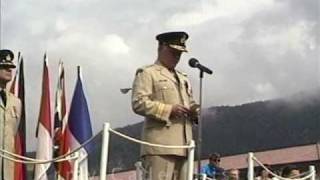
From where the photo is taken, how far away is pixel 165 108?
474 cm

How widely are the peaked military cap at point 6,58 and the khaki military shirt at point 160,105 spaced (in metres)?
1.06

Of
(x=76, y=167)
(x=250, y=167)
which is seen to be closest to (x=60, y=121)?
(x=76, y=167)

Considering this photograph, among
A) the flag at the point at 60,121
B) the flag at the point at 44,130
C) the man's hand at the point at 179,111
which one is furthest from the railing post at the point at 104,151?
the flag at the point at 60,121

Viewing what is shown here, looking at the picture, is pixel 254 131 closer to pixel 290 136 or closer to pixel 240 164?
pixel 290 136

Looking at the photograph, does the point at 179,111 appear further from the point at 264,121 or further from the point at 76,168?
the point at 264,121

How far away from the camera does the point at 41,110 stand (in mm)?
7879

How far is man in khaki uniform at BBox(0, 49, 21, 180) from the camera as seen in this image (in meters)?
5.41

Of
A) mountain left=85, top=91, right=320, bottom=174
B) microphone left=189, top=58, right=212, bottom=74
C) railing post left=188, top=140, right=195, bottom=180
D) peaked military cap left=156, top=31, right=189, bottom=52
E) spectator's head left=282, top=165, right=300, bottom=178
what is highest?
mountain left=85, top=91, right=320, bottom=174

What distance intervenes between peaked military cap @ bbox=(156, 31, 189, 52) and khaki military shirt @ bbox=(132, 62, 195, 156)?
0.15 meters

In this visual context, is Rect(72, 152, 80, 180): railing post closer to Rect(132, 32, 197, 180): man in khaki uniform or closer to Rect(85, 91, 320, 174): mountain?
Rect(132, 32, 197, 180): man in khaki uniform

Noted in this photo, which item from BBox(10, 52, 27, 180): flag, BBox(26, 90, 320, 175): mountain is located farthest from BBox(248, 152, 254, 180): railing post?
BBox(26, 90, 320, 175): mountain

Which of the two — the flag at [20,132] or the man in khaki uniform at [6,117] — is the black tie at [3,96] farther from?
the flag at [20,132]

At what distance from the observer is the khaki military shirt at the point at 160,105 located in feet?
15.6

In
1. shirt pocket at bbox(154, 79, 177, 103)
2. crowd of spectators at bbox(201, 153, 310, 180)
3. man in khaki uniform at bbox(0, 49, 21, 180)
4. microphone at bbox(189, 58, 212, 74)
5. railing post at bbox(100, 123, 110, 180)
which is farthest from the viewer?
crowd of spectators at bbox(201, 153, 310, 180)
